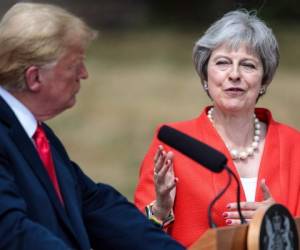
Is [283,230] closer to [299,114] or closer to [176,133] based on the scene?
[176,133]

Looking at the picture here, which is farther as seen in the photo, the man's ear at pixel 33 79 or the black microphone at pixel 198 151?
the man's ear at pixel 33 79

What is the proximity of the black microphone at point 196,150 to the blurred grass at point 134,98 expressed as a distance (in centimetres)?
470

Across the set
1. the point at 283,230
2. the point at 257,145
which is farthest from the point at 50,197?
the point at 257,145

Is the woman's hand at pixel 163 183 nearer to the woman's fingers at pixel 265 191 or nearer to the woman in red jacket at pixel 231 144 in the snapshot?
the woman in red jacket at pixel 231 144

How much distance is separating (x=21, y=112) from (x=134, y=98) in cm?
589

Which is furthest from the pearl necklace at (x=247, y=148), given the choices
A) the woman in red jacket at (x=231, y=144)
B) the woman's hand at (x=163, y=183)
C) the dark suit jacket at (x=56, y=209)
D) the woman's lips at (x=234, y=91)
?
the dark suit jacket at (x=56, y=209)

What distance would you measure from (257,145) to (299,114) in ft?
14.5

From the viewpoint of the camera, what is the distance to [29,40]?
2.68 meters

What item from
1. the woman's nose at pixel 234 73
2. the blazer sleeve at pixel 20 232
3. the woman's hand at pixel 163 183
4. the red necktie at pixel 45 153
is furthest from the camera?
the woman's nose at pixel 234 73

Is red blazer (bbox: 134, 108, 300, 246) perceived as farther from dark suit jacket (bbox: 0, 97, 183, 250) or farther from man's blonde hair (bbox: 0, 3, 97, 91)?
man's blonde hair (bbox: 0, 3, 97, 91)

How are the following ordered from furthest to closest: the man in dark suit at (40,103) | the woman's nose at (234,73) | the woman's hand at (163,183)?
the woman's nose at (234,73) < the woman's hand at (163,183) < the man in dark suit at (40,103)

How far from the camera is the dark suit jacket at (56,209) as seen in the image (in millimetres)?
2479

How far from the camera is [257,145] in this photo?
367 cm

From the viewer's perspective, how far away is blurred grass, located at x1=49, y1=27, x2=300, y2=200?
7.94 metres
